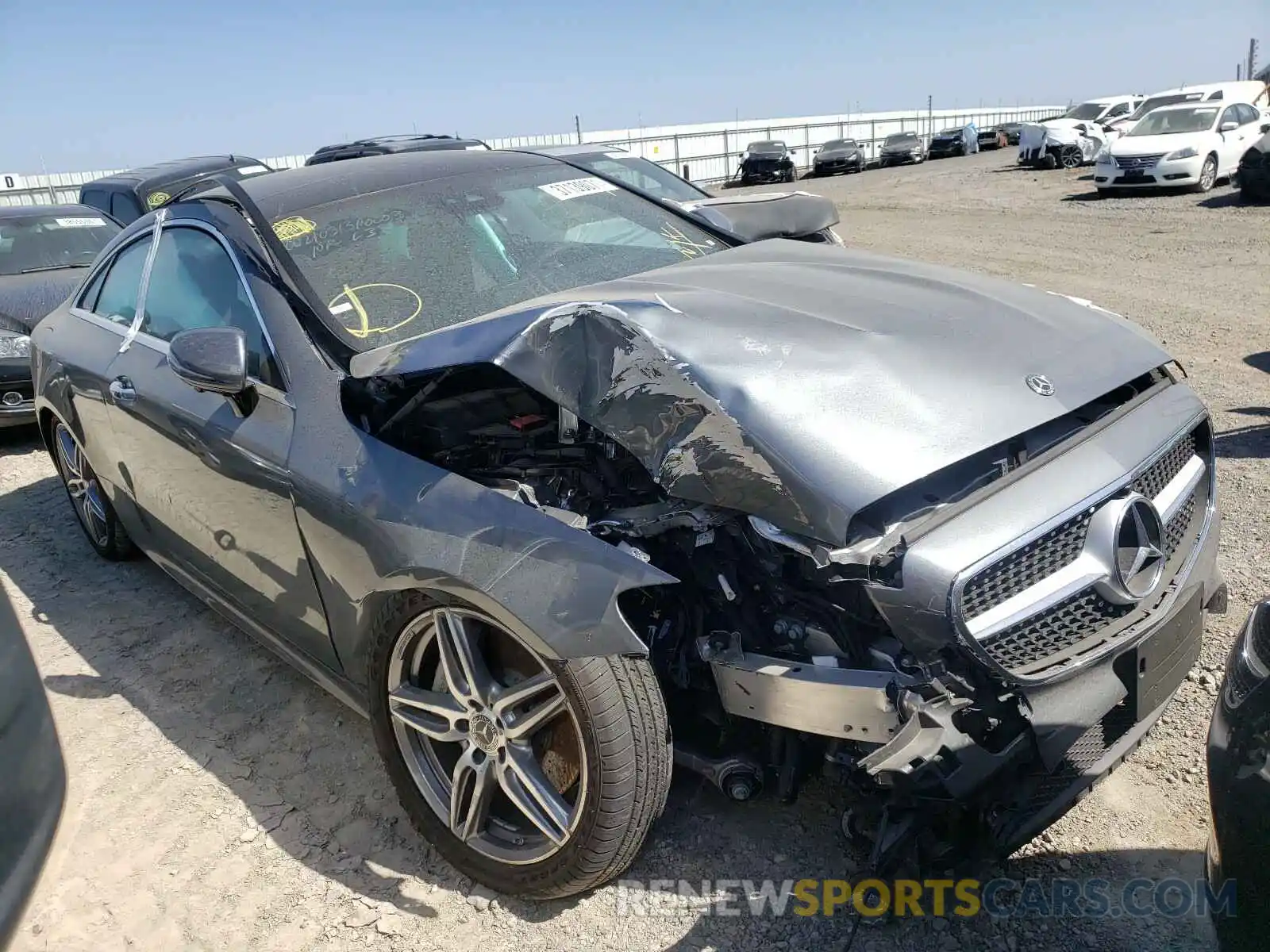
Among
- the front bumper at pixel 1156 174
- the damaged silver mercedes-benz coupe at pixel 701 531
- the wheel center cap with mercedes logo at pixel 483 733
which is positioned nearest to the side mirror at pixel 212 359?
the damaged silver mercedes-benz coupe at pixel 701 531

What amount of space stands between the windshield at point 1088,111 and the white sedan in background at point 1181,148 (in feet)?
32.9

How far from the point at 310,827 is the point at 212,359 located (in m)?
1.41

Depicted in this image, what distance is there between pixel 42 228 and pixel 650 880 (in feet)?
28.6

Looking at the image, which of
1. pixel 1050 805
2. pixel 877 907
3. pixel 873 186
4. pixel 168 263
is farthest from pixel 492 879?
pixel 873 186

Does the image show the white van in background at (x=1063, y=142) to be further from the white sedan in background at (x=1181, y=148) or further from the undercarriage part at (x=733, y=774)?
the undercarriage part at (x=733, y=774)

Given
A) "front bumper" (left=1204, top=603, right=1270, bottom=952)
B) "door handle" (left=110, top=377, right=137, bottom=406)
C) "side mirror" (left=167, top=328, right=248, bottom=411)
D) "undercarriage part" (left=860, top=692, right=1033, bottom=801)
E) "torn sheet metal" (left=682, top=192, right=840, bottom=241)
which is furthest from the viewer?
"torn sheet metal" (left=682, top=192, right=840, bottom=241)

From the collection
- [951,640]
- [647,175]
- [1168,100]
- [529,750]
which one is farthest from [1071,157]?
[529,750]

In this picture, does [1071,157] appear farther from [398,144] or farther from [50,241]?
[50,241]

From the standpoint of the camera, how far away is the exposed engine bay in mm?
1911

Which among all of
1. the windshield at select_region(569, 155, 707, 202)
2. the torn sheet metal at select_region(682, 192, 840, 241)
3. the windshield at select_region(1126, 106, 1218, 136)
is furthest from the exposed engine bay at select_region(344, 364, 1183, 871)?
the windshield at select_region(1126, 106, 1218, 136)

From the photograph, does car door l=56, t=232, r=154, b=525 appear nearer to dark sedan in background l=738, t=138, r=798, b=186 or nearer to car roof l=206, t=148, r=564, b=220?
car roof l=206, t=148, r=564, b=220

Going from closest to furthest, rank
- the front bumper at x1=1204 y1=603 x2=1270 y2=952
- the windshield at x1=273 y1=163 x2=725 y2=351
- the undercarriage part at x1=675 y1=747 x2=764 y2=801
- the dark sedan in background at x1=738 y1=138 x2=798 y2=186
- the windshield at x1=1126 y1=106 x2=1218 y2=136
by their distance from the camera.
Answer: the front bumper at x1=1204 y1=603 x2=1270 y2=952 < the undercarriage part at x1=675 y1=747 x2=764 y2=801 < the windshield at x1=273 y1=163 x2=725 y2=351 < the windshield at x1=1126 y1=106 x2=1218 y2=136 < the dark sedan in background at x1=738 y1=138 x2=798 y2=186

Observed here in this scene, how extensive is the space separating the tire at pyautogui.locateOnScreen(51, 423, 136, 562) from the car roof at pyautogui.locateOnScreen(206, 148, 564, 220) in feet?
5.86

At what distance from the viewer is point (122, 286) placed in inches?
152
